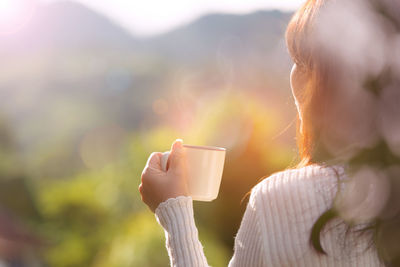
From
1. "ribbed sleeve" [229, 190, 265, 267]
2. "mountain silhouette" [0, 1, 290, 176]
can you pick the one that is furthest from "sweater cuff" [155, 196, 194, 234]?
"mountain silhouette" [0, 1, 290, 176]

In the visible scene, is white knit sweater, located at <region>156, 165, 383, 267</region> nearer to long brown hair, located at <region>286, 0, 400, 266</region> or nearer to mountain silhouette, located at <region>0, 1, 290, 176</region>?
long brown hair, located at <region>286, 0, 400, 266</region>

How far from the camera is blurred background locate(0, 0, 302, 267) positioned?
20.9 ft

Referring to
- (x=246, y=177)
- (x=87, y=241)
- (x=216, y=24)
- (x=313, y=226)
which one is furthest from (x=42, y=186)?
(x=313, y=226)

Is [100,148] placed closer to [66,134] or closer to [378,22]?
[66,134]

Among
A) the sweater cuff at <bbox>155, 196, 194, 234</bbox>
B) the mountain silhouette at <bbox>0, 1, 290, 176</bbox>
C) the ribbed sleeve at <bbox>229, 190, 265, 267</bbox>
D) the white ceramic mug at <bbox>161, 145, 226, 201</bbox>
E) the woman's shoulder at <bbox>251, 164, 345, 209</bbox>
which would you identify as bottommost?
the ribbed sleeve at <bbox>229, 190, 265, 267</bbox>

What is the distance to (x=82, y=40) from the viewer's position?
128 feet

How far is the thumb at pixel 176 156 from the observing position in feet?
2.73

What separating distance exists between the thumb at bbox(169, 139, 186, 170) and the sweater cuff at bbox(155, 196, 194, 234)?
66 millimetres

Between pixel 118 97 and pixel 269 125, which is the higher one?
pixel 118 97

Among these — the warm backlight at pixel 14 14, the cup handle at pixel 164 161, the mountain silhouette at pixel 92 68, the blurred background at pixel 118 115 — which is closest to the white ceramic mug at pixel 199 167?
the cup handle at pixel 164 161

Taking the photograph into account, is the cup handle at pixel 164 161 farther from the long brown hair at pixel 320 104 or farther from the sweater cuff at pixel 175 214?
the long brown hair at pixel 320 104

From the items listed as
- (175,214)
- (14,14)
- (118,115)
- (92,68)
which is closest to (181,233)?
(175,214)

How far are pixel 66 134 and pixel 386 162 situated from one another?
28676 millimetres

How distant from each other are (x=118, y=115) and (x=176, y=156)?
26990mm
